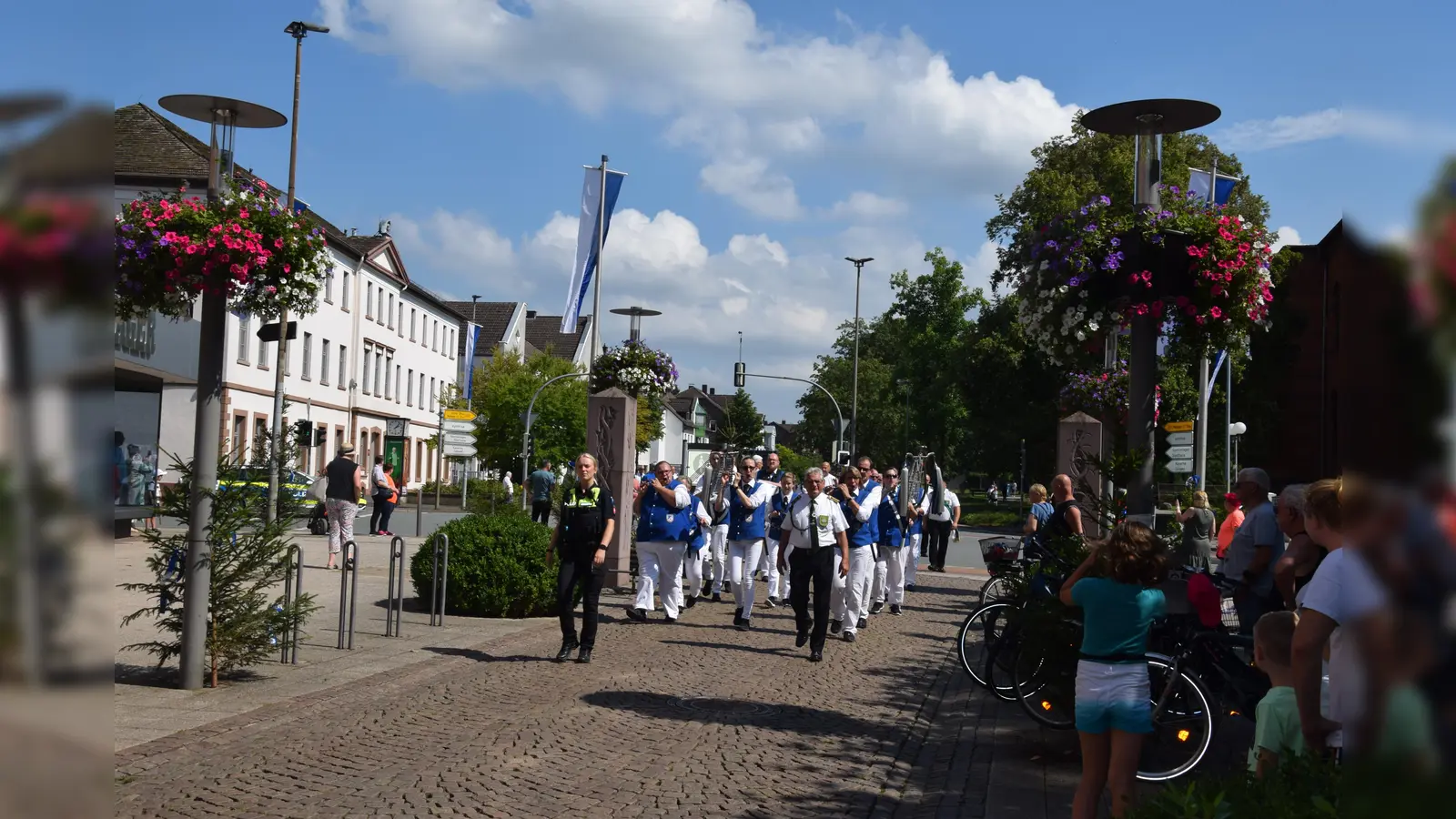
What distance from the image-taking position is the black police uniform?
11.9 m

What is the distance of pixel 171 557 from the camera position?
927 centimetres

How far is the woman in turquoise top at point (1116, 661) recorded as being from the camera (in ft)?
18.7

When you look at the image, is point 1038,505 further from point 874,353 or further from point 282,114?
point 874,353

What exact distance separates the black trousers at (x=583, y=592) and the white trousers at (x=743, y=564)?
3.92m

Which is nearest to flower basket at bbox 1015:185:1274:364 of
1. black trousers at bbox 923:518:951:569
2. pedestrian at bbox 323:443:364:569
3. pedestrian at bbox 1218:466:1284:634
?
pedestrian at bbox 1218:466:1284:634

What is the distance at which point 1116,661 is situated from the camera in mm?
5797

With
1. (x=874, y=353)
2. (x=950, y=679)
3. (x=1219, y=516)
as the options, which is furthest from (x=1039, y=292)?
(x=874, y=353)

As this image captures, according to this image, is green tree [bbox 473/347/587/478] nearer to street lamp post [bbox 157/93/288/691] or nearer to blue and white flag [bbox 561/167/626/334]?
blue and white flag [bbox 561/167/626/334]

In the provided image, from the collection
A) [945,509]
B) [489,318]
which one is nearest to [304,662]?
[945,509]

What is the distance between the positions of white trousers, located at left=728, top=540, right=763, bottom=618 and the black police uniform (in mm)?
3934

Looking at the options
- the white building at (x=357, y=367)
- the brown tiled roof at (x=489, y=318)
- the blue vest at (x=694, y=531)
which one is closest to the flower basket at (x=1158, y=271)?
the blue vest at (x=694, y=531)

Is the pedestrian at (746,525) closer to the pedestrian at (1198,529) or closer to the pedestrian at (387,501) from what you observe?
the pedestrian at (1198,529)

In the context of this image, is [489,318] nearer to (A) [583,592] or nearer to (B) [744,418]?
(B) [744,418]

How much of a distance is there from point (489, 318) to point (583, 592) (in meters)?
85.7
